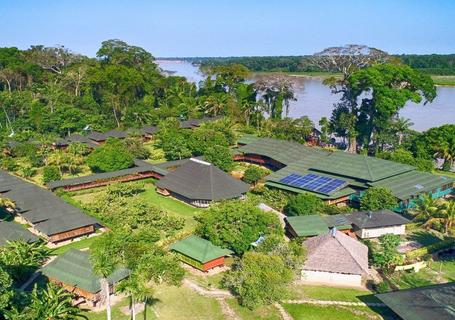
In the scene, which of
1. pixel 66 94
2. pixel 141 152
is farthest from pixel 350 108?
pixel 66 94

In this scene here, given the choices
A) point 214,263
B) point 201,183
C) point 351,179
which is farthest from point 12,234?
point 351,179

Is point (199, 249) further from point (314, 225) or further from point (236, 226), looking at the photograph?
point (314, 225)

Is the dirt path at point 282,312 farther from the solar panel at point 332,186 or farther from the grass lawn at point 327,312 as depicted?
the solar panel at point 332,186

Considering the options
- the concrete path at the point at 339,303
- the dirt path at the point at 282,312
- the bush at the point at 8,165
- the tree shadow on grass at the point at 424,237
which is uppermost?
the bush at the point at 8,165

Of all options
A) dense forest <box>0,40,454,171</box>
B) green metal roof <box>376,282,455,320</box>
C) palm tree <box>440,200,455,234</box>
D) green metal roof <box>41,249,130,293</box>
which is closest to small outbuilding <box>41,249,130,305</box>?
green metal roof <box>41,249,130,293</box>

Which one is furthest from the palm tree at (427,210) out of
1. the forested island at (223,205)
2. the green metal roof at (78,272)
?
the green metal roof at (78,272)

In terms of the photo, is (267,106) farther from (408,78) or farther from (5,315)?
(5,315)

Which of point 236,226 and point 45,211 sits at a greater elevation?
point 236,226
